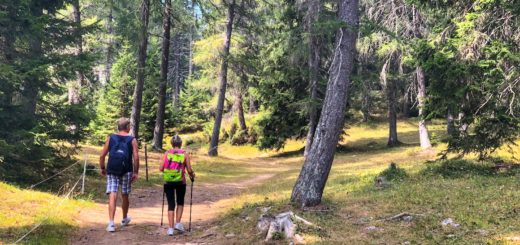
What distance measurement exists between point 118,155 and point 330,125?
4297 mm

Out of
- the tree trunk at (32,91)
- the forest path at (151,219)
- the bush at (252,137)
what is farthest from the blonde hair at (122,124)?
the bush at (252,137)

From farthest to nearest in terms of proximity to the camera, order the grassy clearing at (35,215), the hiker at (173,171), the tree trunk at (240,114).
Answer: the tree trunk at (240,114) < the hiker at (173,171) < the grassy clearing at (35,215)

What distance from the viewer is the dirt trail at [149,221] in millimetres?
8062

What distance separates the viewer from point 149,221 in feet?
32.4

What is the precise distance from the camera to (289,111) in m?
31.4

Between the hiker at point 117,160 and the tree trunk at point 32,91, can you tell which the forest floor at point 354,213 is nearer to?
the hiker at point 117,160

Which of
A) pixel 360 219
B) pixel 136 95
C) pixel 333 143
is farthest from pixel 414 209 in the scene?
pixel 136 95

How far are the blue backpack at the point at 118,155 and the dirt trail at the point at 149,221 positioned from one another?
1207 mm

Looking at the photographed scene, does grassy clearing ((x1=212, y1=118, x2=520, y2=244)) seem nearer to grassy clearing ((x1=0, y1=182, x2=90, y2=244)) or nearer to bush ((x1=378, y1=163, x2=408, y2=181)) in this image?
bush ((x1=378, y1=163, x2=408, y2=181))

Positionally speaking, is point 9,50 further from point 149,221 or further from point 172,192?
point 172,192

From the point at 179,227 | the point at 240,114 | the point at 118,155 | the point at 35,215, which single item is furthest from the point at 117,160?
the point at 240,114

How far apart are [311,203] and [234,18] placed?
22100 millimetres

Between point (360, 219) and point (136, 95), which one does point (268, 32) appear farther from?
point (360, 219)

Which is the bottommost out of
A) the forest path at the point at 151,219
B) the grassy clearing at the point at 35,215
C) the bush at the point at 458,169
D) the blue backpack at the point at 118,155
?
the forest path at the point at 151,219
